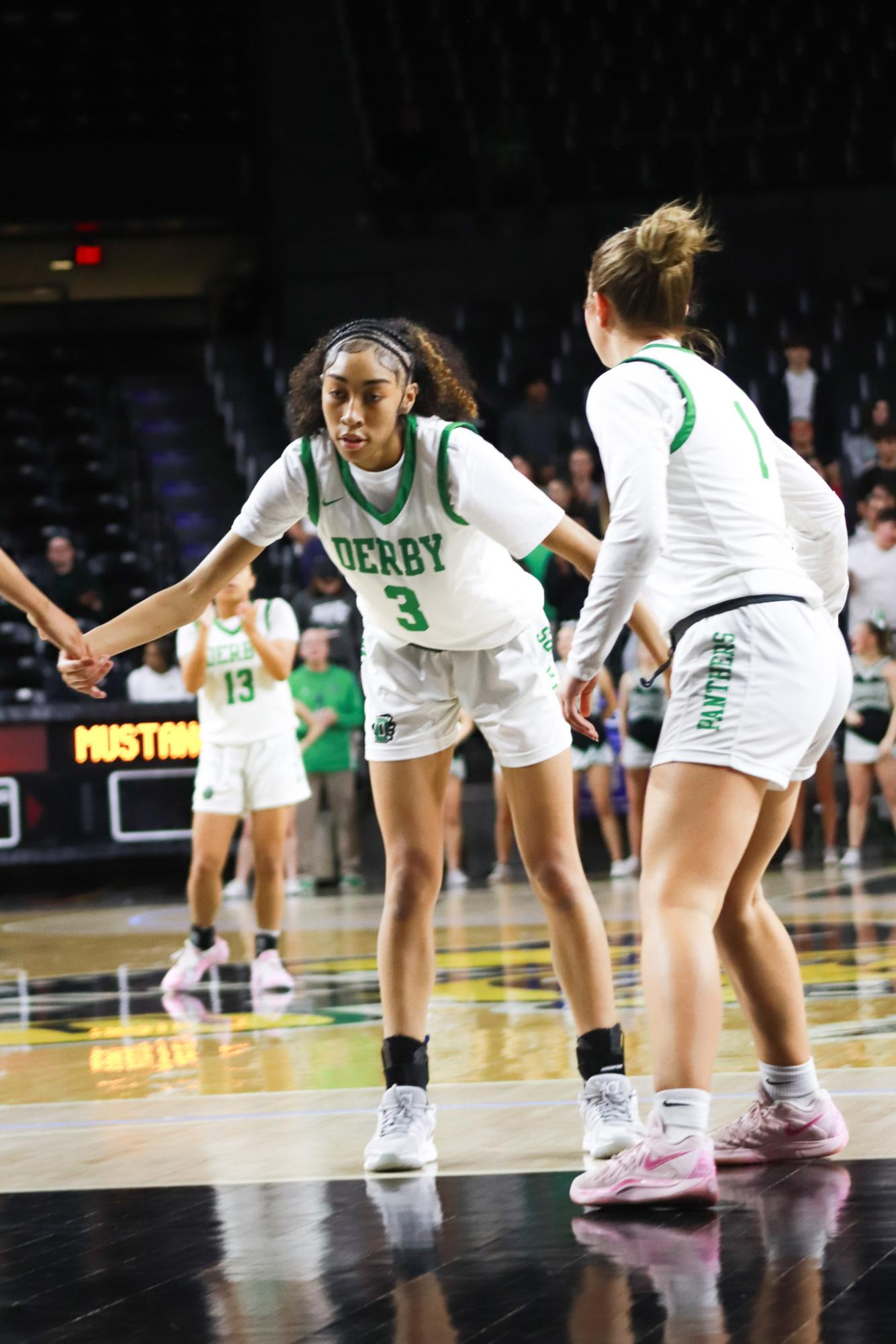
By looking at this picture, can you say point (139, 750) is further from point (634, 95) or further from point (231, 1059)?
point (634, 95)

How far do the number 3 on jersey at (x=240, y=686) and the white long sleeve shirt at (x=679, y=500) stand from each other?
4.52 meters

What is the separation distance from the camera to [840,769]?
13.3 metres

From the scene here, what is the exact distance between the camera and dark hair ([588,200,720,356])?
3859 mm

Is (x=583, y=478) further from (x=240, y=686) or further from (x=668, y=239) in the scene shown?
(x=668, y=239)

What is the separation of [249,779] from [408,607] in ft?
12.6

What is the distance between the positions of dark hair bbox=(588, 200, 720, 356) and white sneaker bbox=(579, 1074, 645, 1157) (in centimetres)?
170

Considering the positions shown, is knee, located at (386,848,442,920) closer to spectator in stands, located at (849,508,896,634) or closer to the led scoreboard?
the led scoreboard

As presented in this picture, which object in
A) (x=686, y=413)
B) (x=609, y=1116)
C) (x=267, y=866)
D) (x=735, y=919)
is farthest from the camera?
(x=267, y=866)

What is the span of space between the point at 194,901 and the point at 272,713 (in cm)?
93

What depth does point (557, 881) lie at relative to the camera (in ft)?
14.3

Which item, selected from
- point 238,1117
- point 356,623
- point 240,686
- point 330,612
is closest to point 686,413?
point 238,1117

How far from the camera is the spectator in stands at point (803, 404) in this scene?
1530 cm

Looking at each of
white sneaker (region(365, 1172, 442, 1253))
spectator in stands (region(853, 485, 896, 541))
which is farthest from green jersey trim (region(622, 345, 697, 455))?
spectator in stands (region(853, 485, 896, 541))

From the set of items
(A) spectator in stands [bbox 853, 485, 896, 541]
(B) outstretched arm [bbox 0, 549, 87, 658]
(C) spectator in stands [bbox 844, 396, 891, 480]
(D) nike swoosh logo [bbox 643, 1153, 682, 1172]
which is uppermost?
(C) spectator in stands [bbox 844, 396, 891, 480]
